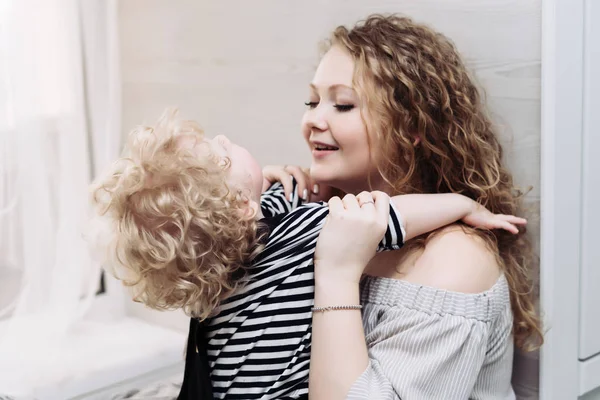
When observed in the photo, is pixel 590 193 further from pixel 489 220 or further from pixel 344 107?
pixel 344 107

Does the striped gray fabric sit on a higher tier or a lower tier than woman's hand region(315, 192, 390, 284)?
lower

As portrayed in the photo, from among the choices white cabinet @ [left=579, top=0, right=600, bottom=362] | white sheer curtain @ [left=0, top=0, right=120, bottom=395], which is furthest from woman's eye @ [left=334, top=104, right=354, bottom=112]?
white sheer curtain @ [left=0, top=0, right=120, bottom=395]

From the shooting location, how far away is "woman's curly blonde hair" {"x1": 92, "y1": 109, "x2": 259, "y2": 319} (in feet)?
3.57

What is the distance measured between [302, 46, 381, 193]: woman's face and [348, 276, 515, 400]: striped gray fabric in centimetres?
21

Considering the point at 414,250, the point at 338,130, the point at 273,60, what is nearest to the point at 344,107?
the point at 338,130

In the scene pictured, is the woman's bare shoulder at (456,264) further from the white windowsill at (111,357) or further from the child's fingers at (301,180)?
the white windowsill at (111,357)

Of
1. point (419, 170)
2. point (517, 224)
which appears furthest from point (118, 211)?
point (517, 224)

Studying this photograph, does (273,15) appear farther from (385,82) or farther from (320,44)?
(385,82)

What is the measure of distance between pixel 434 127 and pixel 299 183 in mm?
356

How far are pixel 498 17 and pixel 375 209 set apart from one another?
1.46 ft

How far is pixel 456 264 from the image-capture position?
1.18m

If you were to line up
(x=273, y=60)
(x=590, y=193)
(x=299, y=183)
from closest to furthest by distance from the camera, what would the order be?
(x=590, y=193), (x=299, y=183), (x=273, y=60)

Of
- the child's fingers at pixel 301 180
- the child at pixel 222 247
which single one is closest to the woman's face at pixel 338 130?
the child at pixel 222 247

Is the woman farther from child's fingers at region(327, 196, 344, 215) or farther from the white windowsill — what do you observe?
the white windowsill
